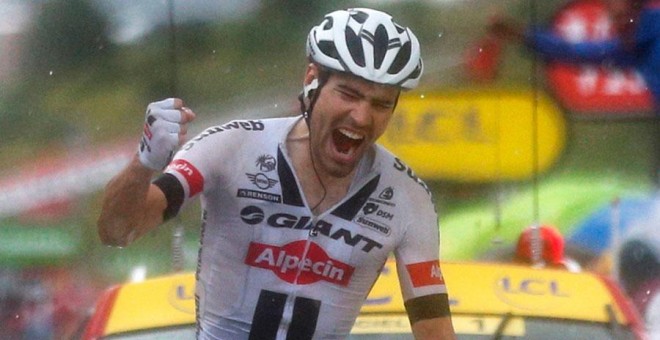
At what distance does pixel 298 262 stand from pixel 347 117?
301 mm

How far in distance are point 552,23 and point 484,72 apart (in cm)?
32

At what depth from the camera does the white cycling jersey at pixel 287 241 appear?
2.88 meters

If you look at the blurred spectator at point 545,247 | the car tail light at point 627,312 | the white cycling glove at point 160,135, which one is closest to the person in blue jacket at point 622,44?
the blurred spectator at point 545,247

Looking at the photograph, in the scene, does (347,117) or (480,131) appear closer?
(347,117)

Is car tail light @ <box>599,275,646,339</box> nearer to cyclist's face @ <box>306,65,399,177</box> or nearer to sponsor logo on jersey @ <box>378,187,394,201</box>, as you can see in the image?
sponsor logo on jersey @ <box>378,187,394,201</box>

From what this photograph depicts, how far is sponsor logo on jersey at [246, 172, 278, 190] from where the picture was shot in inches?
113

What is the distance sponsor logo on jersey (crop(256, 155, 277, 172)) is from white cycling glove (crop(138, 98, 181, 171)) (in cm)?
29

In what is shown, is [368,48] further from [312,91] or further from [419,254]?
[419,254]

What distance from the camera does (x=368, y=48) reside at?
→ 114 inches

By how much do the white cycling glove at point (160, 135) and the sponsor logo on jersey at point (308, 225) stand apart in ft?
1.00

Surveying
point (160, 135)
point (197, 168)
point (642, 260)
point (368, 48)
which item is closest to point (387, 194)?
point (368, 48)

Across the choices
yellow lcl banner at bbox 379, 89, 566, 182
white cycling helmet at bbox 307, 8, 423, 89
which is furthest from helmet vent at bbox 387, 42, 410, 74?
yellow lcl banner at bbox 379, 89, 566, 182

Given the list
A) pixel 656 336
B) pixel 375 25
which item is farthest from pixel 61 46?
pixel 375 25

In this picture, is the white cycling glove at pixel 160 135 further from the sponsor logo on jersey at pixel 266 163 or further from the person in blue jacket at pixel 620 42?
the person in blue jacket at pixel 620 42
